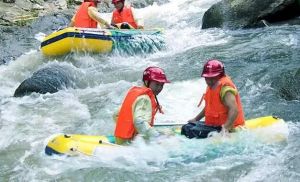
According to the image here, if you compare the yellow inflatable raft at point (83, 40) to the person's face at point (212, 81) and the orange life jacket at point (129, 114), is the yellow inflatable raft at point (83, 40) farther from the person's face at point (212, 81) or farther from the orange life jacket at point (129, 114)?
the person's face at point (212, 81)

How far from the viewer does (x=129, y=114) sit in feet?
20.8

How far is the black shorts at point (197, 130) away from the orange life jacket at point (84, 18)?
6254 mm

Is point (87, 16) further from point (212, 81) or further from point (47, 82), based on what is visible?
point (212, 81)

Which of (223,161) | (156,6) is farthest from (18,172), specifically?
(156,6)

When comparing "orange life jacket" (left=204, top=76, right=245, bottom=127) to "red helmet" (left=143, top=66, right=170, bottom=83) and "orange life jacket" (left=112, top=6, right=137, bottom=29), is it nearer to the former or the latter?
"red helmet" (left=143, top=66, right=170, bottom=83)

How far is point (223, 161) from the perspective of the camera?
640 cm

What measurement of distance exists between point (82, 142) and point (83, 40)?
5463 mm

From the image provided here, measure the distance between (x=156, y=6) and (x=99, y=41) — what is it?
7.20m

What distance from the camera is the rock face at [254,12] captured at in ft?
44.3

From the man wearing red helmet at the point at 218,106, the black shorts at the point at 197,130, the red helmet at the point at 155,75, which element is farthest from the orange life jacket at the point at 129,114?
the man wearing red helmet at the point at 218,106

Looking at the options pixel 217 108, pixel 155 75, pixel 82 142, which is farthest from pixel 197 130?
pixel 82 142

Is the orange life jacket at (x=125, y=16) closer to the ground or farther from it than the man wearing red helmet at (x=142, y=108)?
farther from it

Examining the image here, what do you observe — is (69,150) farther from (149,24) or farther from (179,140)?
(149,24)

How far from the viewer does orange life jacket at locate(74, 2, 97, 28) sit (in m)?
12.3
